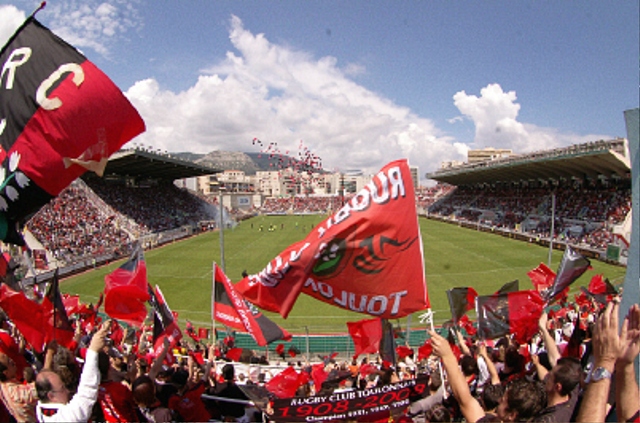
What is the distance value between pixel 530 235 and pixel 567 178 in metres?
13.5

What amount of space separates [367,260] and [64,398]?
3.93 m

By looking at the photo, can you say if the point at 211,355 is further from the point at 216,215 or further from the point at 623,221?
the point at 216,215

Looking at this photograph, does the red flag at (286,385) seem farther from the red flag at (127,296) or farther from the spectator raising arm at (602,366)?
the spectator raising arm at (602,366)

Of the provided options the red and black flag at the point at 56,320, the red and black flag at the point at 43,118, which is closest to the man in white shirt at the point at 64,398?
the red and black flag at the point at 56,320

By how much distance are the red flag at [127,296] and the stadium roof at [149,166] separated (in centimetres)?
3740

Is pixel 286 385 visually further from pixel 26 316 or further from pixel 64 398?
pixel 26 316

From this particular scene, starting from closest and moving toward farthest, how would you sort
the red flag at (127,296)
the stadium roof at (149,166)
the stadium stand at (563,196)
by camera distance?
the red flag at (127,296)
the stadium stand at (563,196)
the stadium roof at (149,166)

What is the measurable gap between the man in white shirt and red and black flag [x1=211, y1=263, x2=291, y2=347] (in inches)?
189

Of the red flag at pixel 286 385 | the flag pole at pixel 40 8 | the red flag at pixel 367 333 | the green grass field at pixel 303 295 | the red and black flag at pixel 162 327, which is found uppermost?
the flag pole at pixel 40 8

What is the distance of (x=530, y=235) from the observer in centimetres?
4069

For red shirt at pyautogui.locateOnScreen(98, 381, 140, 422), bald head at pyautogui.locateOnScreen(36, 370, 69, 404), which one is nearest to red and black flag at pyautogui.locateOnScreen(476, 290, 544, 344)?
red shirt at pyautogui.locateOnScreen(98, 381, 140, 422)

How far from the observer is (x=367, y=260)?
5.91 m

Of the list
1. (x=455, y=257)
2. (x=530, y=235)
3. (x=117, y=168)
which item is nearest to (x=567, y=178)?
(x=530, y=235)

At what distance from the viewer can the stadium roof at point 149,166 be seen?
1725 inches
